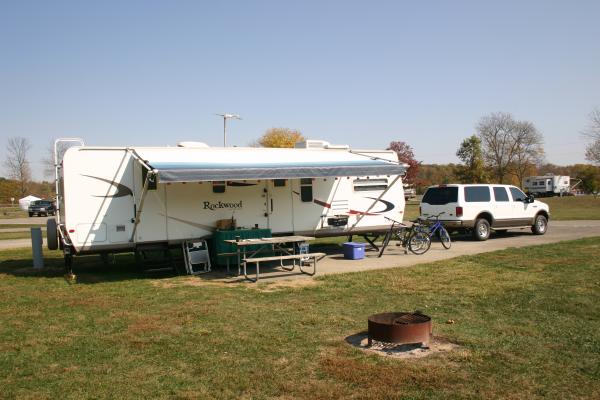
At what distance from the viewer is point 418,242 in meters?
14.3

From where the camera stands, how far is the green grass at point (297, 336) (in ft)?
15.8

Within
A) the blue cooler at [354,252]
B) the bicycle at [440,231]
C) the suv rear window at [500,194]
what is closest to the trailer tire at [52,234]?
the blue cooler at [354,252]

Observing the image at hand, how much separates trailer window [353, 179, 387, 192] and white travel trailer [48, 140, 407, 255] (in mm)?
36

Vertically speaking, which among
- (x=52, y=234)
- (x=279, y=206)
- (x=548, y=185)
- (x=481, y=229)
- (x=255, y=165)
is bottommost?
(x=481, y=229)

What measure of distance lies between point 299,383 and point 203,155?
8347mm

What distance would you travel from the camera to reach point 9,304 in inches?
347

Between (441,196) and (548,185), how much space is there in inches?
2225

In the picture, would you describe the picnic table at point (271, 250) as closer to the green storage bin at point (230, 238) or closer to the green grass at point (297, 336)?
the green storage bin at point (230, 238)

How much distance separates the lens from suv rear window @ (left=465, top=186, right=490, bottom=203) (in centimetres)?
1684

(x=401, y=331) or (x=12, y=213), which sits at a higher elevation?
(x=12, y=213)

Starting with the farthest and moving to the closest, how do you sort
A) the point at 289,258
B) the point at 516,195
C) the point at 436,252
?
the point at 516,195 → the point at 436,252 → the point at 289,258

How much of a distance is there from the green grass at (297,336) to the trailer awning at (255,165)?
2.36 metres

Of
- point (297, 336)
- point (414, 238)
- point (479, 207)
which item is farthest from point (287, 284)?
point (479, 207)

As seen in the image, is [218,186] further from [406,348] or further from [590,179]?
[590,179]
